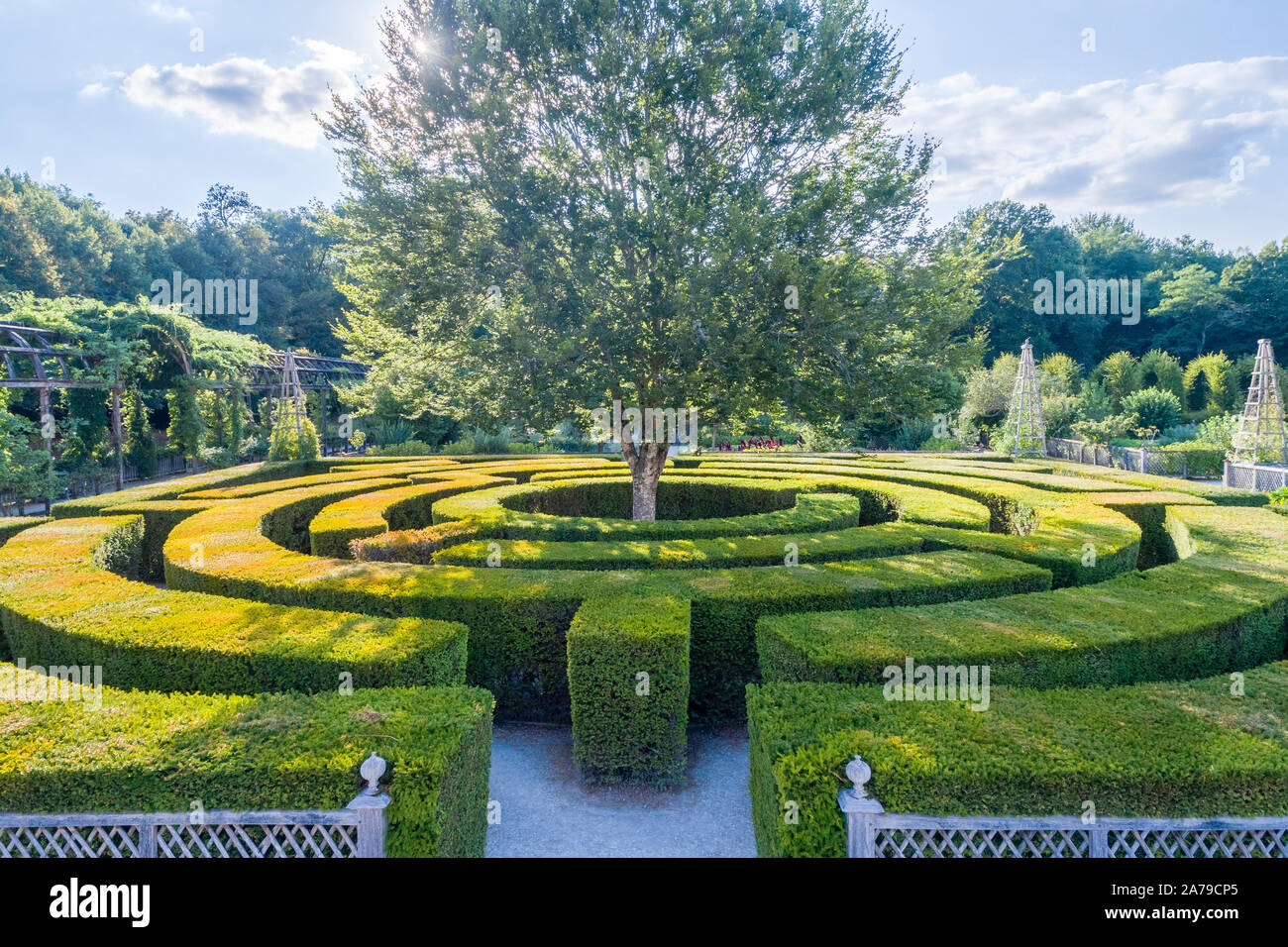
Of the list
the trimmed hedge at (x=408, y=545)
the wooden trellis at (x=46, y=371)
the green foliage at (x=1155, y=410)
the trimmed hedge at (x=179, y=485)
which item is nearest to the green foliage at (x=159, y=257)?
the wooden trellis at (x=46, y=371)

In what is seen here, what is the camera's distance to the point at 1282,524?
10.1 m

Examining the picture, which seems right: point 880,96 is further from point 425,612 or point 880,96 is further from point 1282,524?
point 425,612

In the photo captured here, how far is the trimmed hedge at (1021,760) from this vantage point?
12.0ft

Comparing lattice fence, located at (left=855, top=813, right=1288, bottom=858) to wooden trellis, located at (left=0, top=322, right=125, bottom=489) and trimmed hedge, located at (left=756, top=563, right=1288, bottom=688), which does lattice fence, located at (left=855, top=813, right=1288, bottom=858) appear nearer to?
trimmed hedge, located at (left=756, top=563, right=1288, bottom=688)

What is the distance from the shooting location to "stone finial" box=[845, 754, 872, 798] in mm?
3545

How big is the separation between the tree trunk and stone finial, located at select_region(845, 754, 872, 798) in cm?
959

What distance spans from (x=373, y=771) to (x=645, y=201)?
10.3 metres

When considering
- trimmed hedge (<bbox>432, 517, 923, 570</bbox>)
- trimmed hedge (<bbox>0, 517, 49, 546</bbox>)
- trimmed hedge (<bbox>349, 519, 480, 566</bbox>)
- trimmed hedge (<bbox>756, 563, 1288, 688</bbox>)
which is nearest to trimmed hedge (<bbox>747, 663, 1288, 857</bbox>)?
trimmed hedge (<bbox>756, 563, 1288, 688</bbox>)

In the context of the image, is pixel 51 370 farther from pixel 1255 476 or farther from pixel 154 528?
pixel 1255 476

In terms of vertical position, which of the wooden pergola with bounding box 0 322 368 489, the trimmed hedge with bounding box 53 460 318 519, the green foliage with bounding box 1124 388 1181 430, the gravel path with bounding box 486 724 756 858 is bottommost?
the gravel path with bounding box 486 724 756 858

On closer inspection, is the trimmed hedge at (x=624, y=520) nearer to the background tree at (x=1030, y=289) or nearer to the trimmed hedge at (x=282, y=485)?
the trimmed hedge at (x=282, y=485)
